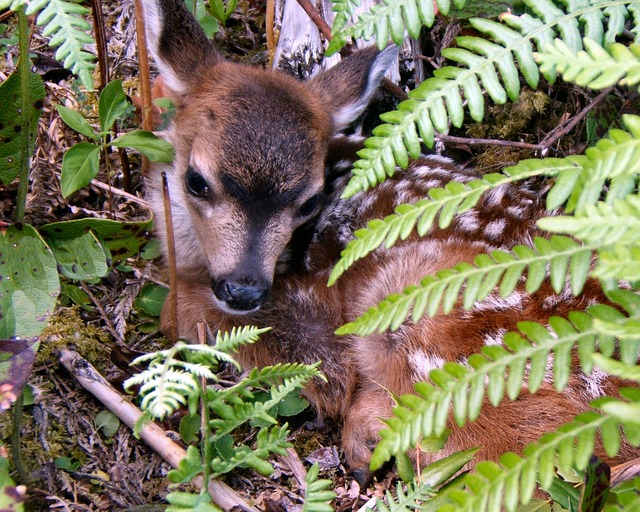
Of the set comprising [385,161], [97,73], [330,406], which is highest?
[97,73]

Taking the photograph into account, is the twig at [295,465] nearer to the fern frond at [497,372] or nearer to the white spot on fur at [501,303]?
Answer: the white spot on fur at [501,303]

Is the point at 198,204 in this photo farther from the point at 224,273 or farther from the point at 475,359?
the point at 475,359

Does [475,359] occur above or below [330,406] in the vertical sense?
above

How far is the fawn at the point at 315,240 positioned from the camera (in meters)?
2.72

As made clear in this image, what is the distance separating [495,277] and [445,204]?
260 millimetres

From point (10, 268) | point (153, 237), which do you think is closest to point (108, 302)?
point (153, 237)

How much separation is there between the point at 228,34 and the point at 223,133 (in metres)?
1.58

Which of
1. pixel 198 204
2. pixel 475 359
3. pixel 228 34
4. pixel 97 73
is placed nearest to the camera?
pixel 475 359

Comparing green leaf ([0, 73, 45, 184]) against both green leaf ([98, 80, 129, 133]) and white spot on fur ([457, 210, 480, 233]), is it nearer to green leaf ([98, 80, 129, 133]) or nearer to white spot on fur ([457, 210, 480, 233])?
green leaf ([98, 80, 129, 133])

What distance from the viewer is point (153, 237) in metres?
3.42

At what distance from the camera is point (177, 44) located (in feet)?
10.3

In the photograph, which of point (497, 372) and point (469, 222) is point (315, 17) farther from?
point (497, 372)

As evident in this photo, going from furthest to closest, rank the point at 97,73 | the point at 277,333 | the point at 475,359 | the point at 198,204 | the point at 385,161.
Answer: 1. the point at 97,73
2. the point at 277,333
3. the point at 198,204
4. the point at 385,161
5. the point at 475,359

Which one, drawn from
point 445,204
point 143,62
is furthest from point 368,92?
point 445,204
